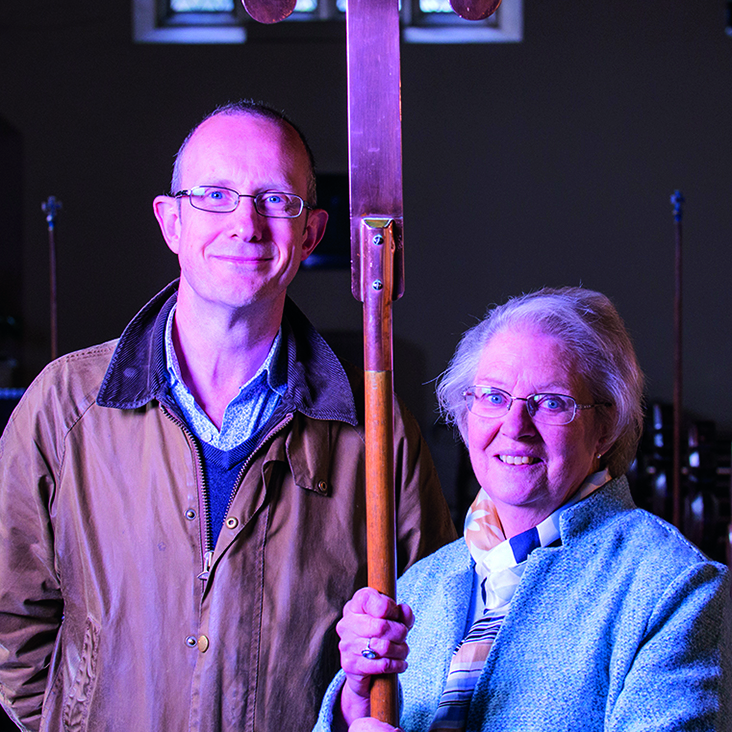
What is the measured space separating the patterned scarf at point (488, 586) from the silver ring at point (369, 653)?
0.23m

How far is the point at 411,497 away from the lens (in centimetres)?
153

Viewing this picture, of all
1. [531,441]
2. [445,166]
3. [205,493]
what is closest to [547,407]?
[531,441]

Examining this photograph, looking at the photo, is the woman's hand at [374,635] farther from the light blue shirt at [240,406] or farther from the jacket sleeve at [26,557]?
the jacket sleeve at [26,557]

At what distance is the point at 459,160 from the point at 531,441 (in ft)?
22.4

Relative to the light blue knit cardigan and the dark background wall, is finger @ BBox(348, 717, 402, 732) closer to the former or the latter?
the light blue knit cardigan

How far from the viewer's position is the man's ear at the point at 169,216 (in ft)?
4.90

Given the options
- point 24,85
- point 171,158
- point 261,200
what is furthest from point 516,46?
point 261,200

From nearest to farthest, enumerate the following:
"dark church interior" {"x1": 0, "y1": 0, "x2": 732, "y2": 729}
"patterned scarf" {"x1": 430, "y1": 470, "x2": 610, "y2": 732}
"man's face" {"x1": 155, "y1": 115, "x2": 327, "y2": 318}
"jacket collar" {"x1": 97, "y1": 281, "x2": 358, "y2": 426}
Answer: "patterned scarf" {"x1": 430, "y1": 470, "x2": 610, "y2": 732} → "man's face" {"x1": 155, "y1": 115, "x2": 327, "y2": 318} → "jacket collar" {"x1": 97, "y1": 281, "x2": 358, "y2": 426} → "dark church interior" {"x1": 0, "y1": 0, "x2": 732, "y2": 729}

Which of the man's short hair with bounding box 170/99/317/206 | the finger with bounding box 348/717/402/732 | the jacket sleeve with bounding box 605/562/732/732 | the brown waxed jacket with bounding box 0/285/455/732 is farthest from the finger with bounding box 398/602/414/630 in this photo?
the man's short hair with bounding box 170/99/317/206

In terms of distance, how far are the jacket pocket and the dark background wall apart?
6.30 m

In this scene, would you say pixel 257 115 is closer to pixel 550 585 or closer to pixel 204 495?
pixel 204 495

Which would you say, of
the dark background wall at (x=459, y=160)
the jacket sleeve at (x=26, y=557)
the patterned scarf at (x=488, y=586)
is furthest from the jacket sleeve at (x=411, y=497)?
the dark background wall at (x=459, y=160)

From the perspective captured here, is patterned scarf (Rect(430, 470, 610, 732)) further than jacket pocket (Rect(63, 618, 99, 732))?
No

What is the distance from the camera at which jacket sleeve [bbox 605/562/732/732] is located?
40.3 inches
